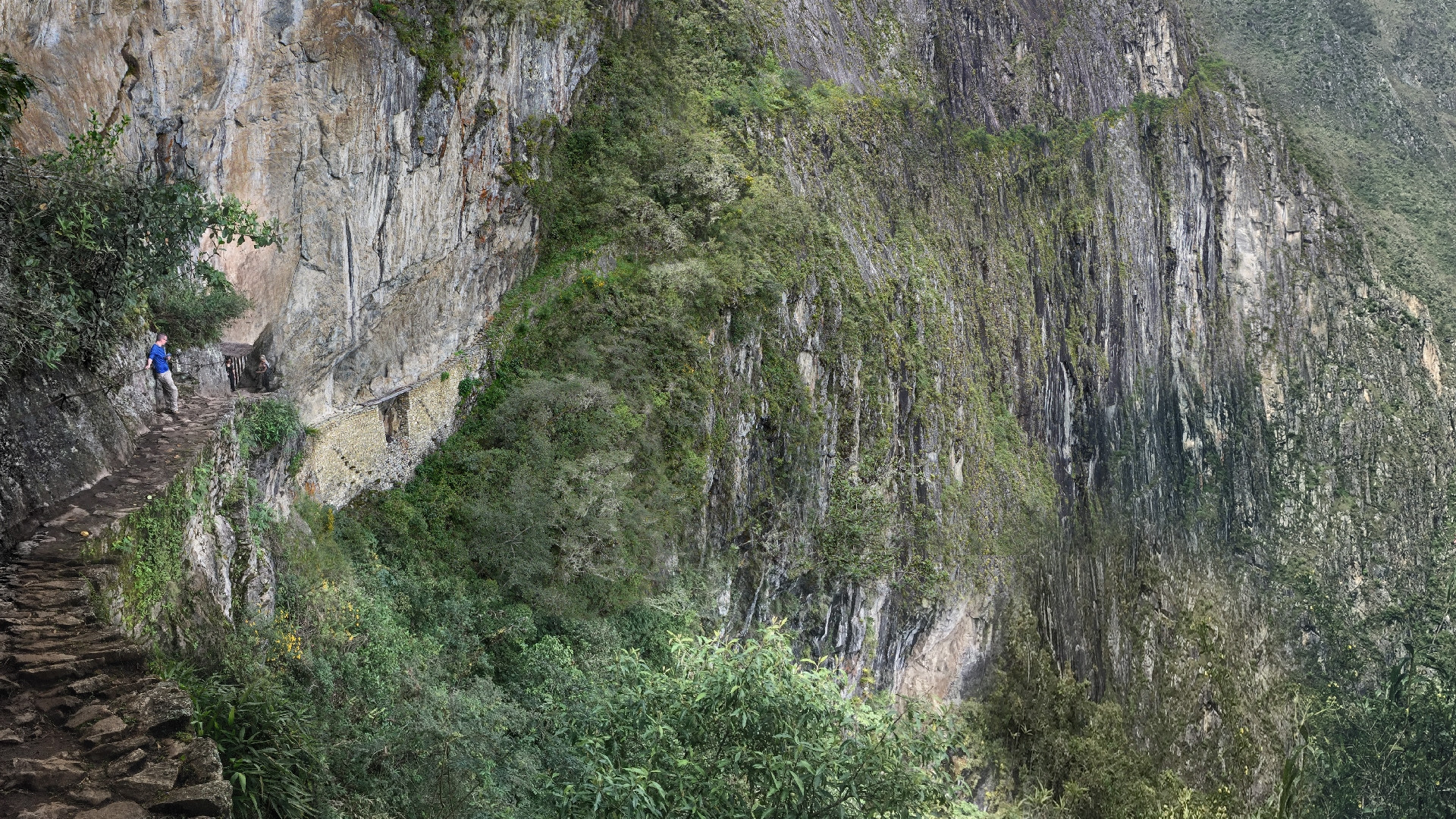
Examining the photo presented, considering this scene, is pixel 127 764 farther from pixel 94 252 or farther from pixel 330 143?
pixel 330 143

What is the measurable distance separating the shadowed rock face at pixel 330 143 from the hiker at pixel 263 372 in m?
0.23

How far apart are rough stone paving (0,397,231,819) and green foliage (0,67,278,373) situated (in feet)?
5.98

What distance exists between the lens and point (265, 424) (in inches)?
456

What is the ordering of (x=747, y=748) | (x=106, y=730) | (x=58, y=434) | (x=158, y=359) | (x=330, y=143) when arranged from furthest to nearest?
(x=330, y=143), (x=158, y=359), (x=58, y=434), (x=747, y=748), (x=106, y=730)

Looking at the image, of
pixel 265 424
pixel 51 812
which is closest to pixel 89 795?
pixel 51 812

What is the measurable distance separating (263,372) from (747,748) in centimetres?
828

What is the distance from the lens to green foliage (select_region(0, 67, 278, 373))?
8.07 metres

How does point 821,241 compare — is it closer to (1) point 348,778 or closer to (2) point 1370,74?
(1) point 348,778

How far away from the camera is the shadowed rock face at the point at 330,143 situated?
32.2ft

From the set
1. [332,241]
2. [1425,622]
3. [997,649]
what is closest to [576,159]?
[332,241]

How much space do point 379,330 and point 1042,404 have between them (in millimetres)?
26822

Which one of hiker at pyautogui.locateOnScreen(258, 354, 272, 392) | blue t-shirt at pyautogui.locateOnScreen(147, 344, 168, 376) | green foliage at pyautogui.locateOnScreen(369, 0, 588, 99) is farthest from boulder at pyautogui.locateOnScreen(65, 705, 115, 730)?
green foliage at pyautogui.locateOnScreen(369, 0, 588, 99)

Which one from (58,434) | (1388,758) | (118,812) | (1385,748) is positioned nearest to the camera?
(118,812)

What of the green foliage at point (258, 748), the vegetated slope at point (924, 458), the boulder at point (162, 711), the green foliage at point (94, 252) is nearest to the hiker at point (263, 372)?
the green foliage at point (94, 252)
